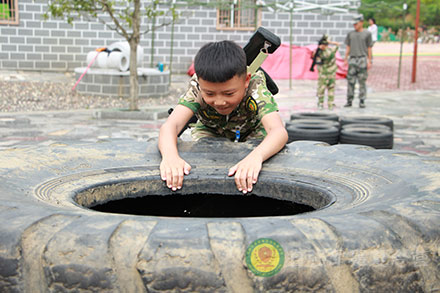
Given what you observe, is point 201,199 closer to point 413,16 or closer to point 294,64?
point 294,64

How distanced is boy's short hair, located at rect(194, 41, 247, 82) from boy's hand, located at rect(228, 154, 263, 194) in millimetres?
317

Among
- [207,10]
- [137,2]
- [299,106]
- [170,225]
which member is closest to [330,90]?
[299,106]

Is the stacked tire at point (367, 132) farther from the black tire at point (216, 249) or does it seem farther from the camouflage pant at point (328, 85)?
the black tire at point (216, 249)

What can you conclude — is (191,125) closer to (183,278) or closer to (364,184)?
(364,184)

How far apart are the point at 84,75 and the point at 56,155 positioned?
30.0 feet

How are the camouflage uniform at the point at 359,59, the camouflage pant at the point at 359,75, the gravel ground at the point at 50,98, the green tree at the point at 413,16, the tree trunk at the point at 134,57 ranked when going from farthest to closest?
1. the green tree at the point at 413,16
2. the camouflage pant at the point at 359,75
3. the camouflage uniform at the point at 359,59
4. the gravel ground at the point at 50,98
5. the tree trunk at the point at 134,57

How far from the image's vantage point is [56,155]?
87.8 inches

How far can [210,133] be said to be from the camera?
9.53 feet

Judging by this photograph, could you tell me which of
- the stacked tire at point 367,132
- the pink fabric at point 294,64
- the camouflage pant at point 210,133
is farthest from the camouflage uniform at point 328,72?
the camouflage pant at point 210,133

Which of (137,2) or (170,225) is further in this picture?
(137,2)

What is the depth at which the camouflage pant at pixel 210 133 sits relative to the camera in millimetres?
2824

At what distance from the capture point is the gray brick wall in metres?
14.6

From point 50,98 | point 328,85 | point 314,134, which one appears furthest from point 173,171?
point 50,98

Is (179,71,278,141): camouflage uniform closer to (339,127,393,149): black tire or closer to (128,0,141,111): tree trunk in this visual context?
(339,127,393,149): black tire
